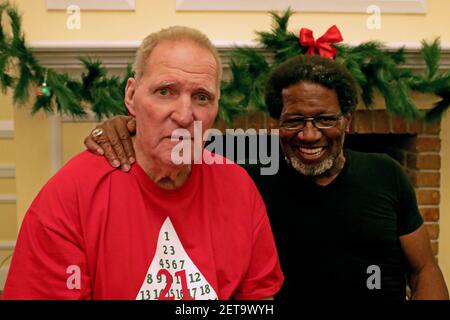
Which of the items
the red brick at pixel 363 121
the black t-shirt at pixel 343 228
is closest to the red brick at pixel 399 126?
the red brick at pixel 363 121

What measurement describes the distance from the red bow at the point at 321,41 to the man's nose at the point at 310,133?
57 centimetres

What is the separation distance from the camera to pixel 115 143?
1.10m

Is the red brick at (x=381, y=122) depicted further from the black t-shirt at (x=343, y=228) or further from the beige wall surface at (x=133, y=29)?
the black t-shirt at (x=343, y=228)

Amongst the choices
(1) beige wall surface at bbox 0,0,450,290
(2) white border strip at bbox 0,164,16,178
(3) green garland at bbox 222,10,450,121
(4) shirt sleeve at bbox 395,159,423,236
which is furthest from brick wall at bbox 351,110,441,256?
A: (2) white border strip at bbox 0,164,16,178

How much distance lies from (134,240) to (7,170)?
2262 millimetres

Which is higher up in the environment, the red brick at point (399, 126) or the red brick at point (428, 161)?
the red brick at point (399, 126)

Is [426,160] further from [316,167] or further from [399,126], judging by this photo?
[316,167]

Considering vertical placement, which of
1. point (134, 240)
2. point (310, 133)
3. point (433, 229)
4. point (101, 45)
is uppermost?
point (101, 45)

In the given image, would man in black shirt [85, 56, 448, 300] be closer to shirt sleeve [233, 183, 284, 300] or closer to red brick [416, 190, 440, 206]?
shirt sleeve [233, 183, 284, 300]

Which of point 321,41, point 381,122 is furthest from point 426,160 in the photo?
point 321,41

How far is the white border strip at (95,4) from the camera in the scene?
6.58 feet

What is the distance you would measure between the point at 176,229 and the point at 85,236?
187mm

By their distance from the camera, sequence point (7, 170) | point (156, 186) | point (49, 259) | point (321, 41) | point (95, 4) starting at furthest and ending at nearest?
point (7, 170)
point (95, 4)
point (321, 41)
point (156, 186)
point (49, 259)

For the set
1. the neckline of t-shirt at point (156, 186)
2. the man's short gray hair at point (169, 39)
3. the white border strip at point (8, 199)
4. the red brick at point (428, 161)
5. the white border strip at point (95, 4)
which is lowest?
the white border strip at point (8, 199)
